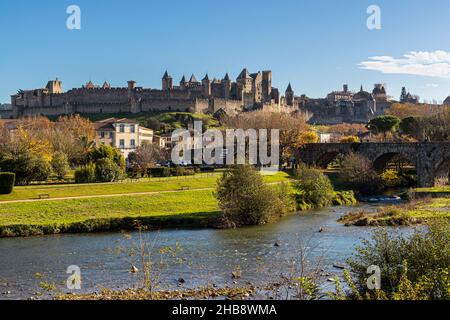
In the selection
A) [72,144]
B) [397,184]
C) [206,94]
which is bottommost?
[397,184]

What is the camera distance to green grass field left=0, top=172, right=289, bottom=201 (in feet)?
132

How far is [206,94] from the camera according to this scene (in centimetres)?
14512

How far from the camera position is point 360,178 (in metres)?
60.9

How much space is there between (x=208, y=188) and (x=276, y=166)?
74.5 ft

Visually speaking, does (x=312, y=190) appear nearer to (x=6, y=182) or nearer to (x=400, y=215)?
(x=400, y=215)

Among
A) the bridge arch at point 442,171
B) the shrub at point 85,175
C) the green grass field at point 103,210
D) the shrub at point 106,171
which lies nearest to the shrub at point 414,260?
the green grass field at point 103,210

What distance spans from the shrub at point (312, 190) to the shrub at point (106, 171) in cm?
1650

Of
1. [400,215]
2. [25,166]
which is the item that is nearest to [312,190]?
[400,215]

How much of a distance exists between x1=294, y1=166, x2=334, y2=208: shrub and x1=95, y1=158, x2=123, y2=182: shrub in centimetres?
1650

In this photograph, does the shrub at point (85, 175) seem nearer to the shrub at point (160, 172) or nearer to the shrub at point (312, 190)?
the shrub at point (160, 172)

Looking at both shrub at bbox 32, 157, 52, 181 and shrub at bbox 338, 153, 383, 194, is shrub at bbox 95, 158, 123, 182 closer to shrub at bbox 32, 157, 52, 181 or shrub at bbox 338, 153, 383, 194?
shrub at bbox 32, 157, 52, 181
